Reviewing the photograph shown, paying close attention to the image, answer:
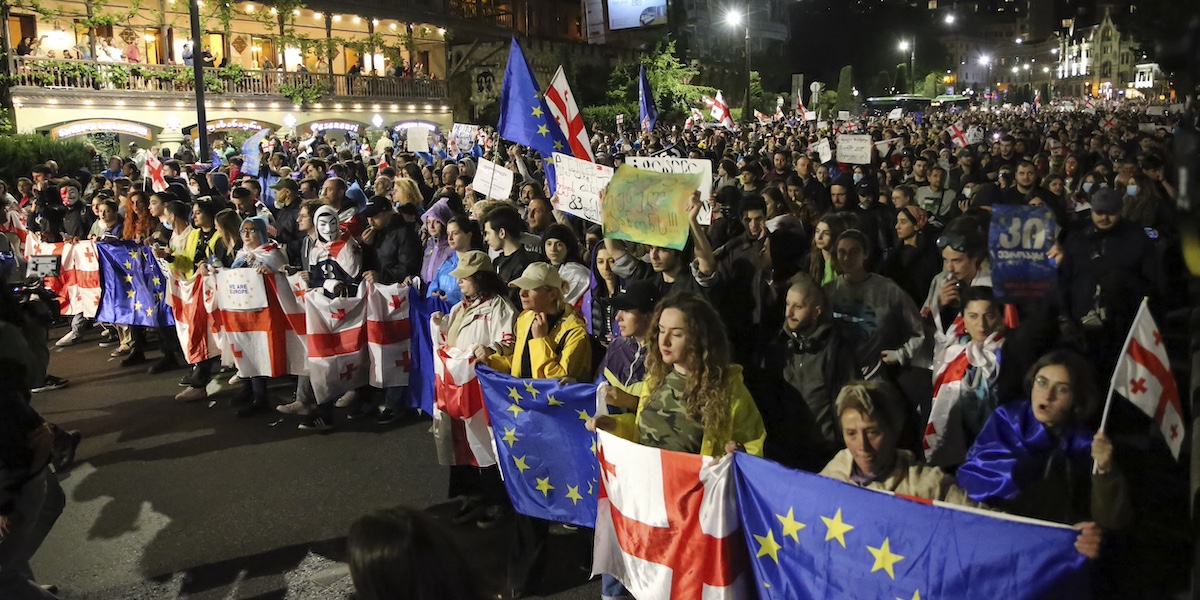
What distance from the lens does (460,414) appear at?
5.29 metres

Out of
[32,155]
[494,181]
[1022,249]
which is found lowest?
[1022,249]

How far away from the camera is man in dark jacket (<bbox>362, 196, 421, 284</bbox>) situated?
758 centimetres

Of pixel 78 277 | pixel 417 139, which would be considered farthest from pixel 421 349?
pixel 417 139

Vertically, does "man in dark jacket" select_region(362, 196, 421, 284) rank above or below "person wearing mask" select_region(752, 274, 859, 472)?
above

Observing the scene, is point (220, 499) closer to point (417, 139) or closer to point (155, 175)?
point (155, 175)

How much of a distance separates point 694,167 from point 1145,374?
3249mm

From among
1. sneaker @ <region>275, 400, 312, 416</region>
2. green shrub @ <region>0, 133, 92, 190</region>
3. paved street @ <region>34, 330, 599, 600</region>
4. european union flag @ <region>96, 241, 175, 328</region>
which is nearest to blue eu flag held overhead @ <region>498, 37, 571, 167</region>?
paved street @ <region>34, 330, 599, 600</region>

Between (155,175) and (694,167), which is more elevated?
(155,175)

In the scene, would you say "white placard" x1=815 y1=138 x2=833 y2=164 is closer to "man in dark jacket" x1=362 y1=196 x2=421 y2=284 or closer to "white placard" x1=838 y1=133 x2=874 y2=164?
"white placard" x1=838 y1=133 x2=874 y2=164

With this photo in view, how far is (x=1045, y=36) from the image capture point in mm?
165500

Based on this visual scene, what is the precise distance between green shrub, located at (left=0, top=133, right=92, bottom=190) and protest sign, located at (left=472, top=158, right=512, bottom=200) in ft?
47.0

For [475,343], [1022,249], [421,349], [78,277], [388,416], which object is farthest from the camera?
[78,277]

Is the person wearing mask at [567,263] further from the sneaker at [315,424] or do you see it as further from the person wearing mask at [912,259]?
the sneaker at [315,424]

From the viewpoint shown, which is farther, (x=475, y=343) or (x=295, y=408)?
(x=295, y=408)
